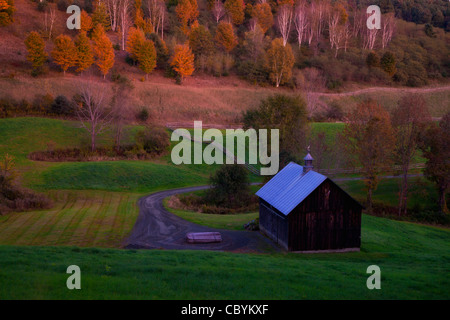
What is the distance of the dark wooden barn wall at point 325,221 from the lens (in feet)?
79.0

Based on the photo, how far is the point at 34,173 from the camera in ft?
140

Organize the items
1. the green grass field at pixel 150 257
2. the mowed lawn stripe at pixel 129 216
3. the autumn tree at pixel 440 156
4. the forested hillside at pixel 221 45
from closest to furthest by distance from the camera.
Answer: the green grass field at pixel 150 257 < the mowed lawn stripe at pixel 129 216 < the autumn tree at pixel 440 156 < the forested hillside at pixel 221 45

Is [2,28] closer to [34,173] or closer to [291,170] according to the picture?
[34,173]

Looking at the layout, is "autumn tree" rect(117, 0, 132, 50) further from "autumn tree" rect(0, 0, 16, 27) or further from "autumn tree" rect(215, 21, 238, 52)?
"autumn tree" rect(0, 0, 16, 27)

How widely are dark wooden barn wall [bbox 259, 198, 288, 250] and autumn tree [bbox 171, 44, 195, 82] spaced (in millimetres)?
58853

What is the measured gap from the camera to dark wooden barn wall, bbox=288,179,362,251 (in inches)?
948

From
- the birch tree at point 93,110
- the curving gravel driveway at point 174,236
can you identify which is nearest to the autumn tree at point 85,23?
the birch tree at point 93,110

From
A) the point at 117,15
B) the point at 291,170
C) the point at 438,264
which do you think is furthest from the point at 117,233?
the point at 117,15

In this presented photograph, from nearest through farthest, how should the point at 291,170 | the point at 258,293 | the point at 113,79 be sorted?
the point at 258,293, the point at 291,170, the point at 113,79

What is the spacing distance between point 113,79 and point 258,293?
234 feet

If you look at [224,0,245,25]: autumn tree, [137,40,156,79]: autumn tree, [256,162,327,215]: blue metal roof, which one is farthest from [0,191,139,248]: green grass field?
[224,0,245,25]: autumn tree

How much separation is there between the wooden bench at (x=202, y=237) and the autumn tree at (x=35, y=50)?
200 ft

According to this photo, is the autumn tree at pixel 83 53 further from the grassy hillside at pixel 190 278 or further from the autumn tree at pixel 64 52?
the grassy hillside at pixel 190 278

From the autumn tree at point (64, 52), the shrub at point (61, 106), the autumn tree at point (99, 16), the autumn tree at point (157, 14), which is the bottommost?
the shrub at point (61, 106)
